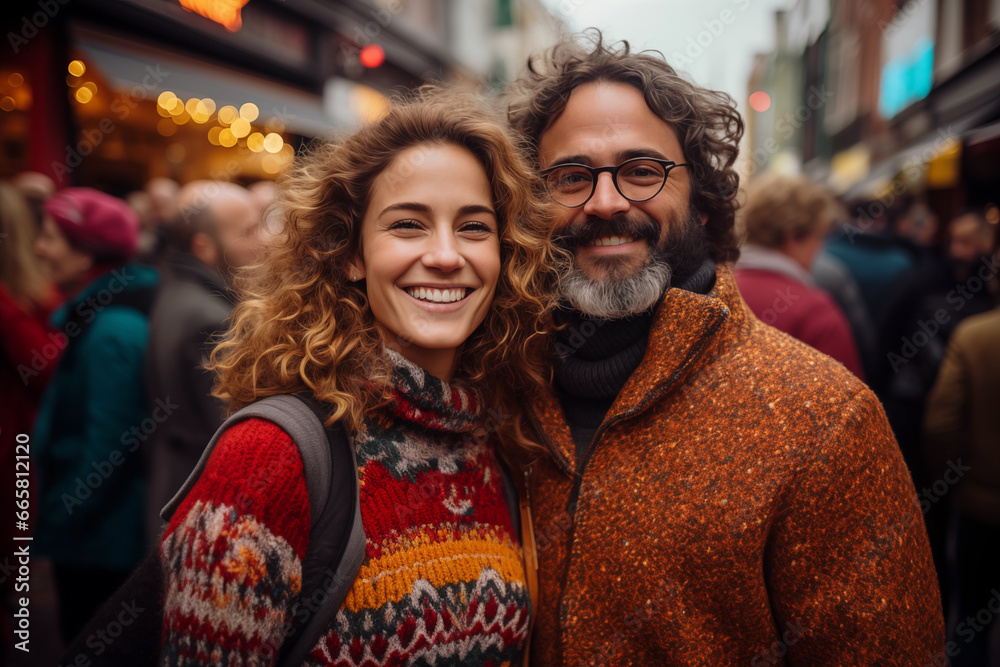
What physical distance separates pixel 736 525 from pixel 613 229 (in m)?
0.87

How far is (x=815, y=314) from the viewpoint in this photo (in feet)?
10.8

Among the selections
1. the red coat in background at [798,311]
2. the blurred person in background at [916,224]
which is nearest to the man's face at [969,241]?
the red coat in background at [798,311]

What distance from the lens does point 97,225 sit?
3.36 meters

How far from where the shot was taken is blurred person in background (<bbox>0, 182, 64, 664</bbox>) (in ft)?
10.8

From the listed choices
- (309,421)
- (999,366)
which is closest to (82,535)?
(309,421)

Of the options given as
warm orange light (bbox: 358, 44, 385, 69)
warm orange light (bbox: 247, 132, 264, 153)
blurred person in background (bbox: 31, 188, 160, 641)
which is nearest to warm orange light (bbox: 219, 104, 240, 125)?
warm orange light (bbox: 247, 132, 264, 153)

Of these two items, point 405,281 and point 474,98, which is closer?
point 405,281

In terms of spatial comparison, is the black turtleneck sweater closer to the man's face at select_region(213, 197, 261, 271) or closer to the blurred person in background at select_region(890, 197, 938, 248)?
the man's face at select_region(213, 197, 261, 271)

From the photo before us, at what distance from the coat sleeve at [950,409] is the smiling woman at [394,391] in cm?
249

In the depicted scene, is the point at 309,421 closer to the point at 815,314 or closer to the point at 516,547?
the point at 516,547

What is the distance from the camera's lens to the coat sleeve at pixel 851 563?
1.50m

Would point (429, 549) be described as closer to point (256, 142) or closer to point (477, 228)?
point (477, 228)

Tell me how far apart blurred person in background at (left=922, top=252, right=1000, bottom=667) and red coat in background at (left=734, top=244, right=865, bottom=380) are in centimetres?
47

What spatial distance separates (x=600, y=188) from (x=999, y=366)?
2.47 metres
